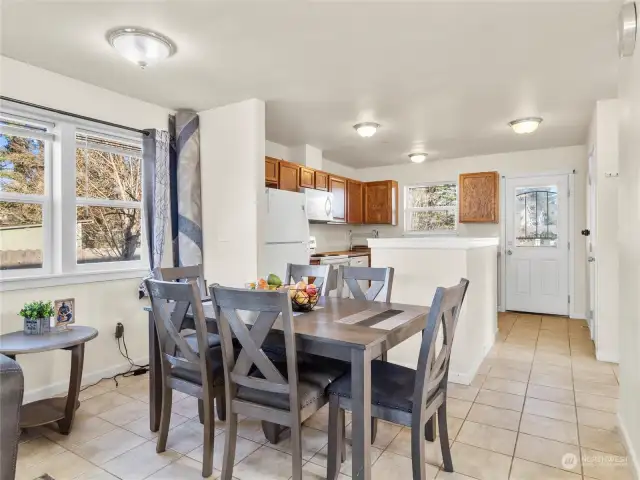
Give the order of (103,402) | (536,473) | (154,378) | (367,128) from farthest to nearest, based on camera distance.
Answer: (367,128), (103,402), (154,378), (536,473)

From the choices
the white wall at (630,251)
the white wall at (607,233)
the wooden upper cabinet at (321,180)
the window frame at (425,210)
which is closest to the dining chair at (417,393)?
the white wall at (630,251)

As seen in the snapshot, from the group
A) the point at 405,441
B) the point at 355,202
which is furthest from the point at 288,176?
the point at 405,441

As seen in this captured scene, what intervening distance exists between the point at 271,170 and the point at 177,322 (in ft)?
8.33

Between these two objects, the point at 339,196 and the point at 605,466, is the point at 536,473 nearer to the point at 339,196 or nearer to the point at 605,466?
the point at 605,466

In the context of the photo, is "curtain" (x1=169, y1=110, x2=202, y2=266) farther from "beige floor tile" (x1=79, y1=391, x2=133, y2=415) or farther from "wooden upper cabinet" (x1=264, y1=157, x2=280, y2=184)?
"beige floor tile" (x1=79, y1=391, x2=133, y2=415)

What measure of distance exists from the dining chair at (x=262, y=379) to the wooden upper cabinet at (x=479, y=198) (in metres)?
4.76

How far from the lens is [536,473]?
192 centimetres

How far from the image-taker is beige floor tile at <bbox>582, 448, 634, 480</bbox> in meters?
1.89

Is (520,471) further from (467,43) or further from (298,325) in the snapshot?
(467,43)

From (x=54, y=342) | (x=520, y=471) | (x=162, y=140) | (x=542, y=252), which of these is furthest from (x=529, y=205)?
(x=54, y=342)

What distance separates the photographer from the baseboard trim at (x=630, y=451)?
1820 millimetres

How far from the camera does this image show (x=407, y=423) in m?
1.67

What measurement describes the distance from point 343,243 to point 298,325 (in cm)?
482

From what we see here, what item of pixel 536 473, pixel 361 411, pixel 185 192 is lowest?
pixel 536 473
